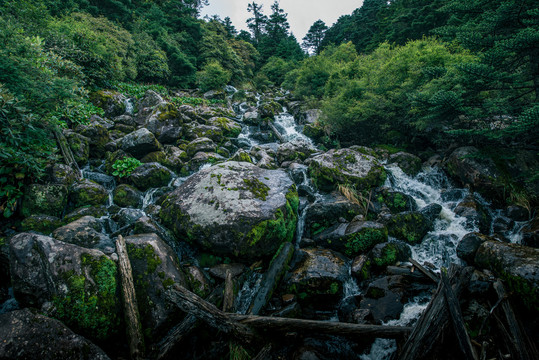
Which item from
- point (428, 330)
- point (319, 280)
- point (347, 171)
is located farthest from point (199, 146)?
point (428, 330)

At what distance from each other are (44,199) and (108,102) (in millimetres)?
9504

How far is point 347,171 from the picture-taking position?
8828 mm

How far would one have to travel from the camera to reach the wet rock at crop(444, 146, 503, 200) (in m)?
7.22

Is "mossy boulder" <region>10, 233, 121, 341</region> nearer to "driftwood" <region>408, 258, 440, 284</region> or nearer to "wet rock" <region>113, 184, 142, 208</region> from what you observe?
"wet rock" <region>113, 184, 142, 208</region>

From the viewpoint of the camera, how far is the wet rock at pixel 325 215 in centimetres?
685

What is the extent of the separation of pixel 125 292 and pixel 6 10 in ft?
67.3

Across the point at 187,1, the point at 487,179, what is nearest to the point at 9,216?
the point at 487,179

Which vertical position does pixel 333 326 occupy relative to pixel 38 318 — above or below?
above

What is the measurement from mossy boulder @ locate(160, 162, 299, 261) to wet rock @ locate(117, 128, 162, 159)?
4.80 metres

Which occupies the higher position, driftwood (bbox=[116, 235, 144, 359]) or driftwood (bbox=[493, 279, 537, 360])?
driftwood (bbox=[493, 279, 537, 360])

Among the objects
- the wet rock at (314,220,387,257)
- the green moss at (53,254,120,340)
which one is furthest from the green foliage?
Answer: the green moss at (53,254,120,340)

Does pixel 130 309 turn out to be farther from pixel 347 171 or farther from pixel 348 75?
pixel 348 75

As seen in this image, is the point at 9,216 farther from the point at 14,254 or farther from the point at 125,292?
the point at 125,292

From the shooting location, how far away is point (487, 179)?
7.32 metres
